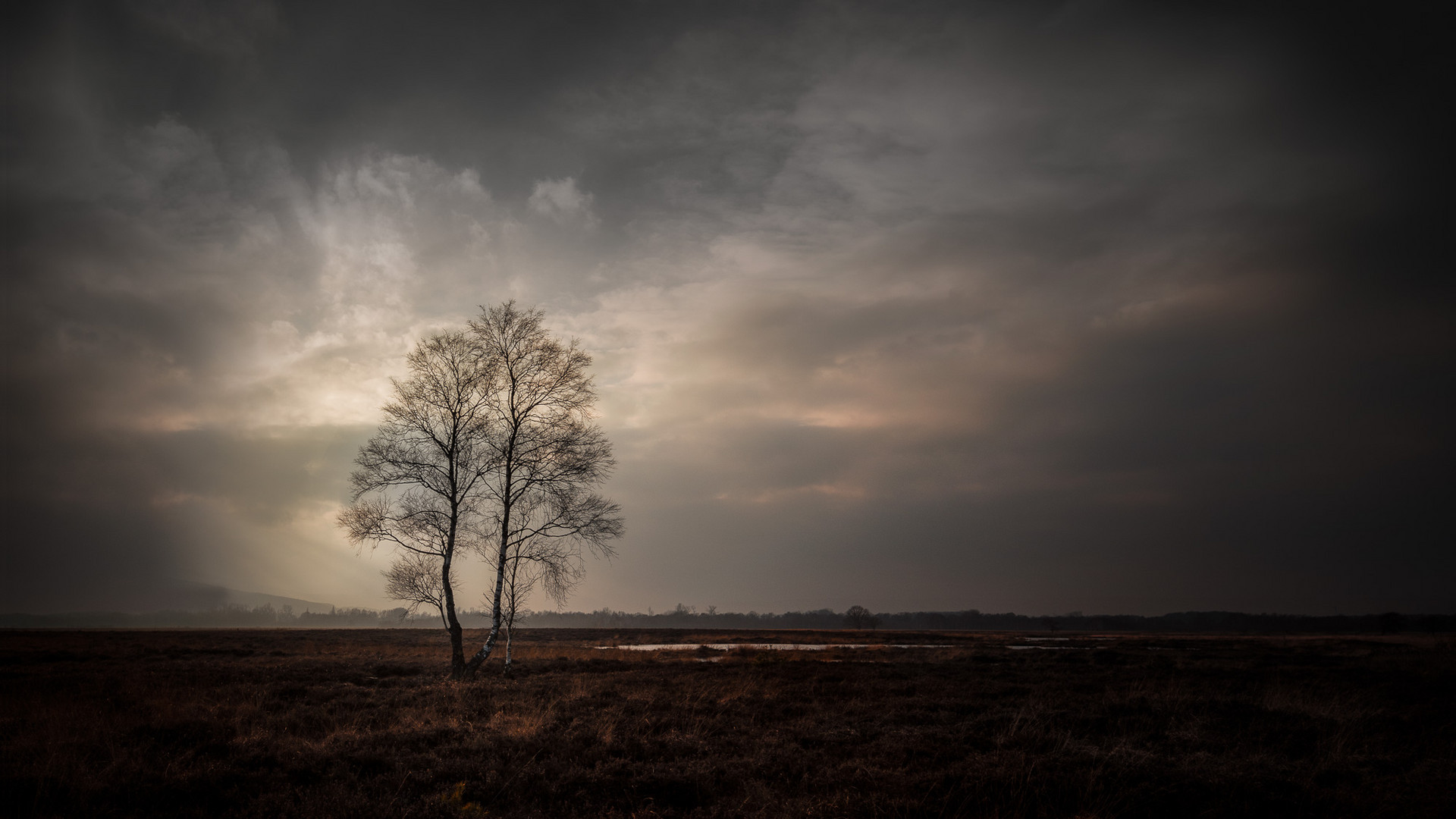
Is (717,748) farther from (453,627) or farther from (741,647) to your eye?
(741,647)

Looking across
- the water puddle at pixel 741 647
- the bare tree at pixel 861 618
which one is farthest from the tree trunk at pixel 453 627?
the bare tree at pixel 861 618

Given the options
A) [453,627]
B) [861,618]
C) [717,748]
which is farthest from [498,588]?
[861,618]

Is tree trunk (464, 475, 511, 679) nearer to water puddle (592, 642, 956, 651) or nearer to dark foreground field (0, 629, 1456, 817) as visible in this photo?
dark foreground field (0, 629, 1456, 817)

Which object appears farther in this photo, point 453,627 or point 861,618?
point 861,618

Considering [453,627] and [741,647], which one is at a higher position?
[453,627]

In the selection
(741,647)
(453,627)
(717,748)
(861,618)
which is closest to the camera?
(717,748)

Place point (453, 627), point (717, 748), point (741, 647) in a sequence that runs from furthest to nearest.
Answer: point (741, 647)
point (453, 627)
point (717, 748)

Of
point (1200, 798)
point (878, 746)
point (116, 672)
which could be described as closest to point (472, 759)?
point (878, 746)

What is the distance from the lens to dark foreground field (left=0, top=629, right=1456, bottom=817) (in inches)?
297

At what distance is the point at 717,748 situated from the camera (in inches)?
412

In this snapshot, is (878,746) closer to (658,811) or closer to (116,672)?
(658,811)

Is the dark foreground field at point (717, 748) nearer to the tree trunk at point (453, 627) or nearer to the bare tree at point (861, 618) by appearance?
the tree trunk at point (453, 627)

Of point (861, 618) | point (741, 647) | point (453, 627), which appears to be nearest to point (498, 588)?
point (453, 627)

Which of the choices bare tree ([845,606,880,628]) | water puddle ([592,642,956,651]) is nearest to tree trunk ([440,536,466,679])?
water puddle ([592,642,956,651])
